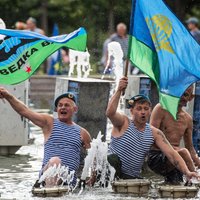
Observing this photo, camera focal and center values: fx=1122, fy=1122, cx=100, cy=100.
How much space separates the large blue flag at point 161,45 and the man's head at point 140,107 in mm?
280

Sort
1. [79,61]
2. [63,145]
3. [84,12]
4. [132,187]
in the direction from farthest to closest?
[84,12] → [79,61] → [63,145] → [132,187]

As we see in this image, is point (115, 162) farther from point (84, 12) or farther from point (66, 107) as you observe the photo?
point (84, 12)

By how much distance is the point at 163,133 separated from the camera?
1286 centimetres

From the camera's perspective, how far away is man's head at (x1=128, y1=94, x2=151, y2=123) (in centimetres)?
1208

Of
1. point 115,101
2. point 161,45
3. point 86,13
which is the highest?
point 86,13

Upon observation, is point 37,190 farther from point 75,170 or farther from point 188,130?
point 188,130

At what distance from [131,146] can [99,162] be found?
41 centimetres

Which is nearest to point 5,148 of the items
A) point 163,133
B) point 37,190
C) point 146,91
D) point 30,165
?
point 30,165

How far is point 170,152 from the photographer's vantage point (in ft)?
39.8

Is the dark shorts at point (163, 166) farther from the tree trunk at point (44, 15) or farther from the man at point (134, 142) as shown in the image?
the tree trunk at point (44, 15)

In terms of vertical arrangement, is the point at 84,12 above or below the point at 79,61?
above

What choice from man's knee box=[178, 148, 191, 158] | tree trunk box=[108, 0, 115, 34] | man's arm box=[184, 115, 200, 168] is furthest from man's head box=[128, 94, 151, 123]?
tree trunk box=[108, 0, 115, 34]

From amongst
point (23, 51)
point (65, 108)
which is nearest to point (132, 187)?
point (65, 108)

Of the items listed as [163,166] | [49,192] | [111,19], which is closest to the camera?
[49,192]
